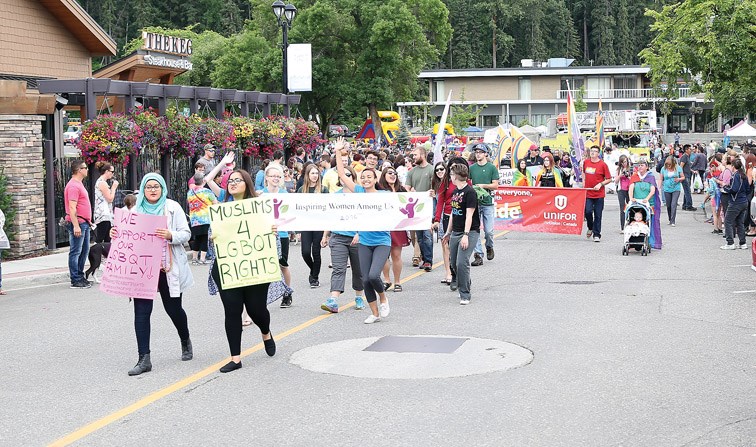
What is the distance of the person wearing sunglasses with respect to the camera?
46.8 feet

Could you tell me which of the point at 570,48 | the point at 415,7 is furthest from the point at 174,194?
the point at 570,48

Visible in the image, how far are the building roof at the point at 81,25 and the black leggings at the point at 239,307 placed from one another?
19.3 m

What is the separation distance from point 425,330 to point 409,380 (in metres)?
2.29

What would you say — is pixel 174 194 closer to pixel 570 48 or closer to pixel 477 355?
pixel 477 355

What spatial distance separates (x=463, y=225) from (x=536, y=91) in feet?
257

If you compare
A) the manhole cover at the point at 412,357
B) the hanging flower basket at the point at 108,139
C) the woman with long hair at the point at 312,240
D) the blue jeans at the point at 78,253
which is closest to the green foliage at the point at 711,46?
the hanging flower basket at the point at 108,139

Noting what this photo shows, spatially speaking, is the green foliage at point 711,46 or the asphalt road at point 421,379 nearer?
the asphalt road at point 421,379

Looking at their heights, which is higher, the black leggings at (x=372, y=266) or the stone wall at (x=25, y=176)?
the stone wall at (x=25, y=176)

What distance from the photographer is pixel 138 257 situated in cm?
852

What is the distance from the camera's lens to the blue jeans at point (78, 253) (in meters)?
14.4


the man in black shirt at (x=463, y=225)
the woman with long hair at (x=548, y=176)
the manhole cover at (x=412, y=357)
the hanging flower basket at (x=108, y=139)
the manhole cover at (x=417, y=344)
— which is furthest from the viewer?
the woman with long hair at (x=548, y=176)

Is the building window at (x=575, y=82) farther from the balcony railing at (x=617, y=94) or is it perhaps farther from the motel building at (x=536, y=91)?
the balcony railing at (x=617, y=94)

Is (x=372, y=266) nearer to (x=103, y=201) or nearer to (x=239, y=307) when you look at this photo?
(x=239, y=307)

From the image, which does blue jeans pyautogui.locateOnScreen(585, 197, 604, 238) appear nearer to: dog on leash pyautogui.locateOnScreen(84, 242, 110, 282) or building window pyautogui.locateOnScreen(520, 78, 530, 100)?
dog on leash pyautogui.locateOnScreen(84, 242, 110, 282)
